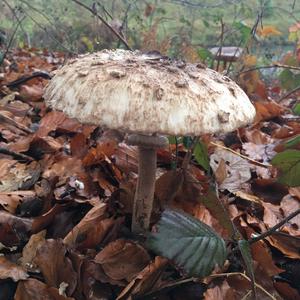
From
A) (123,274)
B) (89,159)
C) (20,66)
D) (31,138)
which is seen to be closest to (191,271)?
(123,274)

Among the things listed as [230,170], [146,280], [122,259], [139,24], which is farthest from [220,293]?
[139,24]

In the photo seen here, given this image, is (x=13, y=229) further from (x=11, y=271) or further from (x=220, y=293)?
(x=220, y=293)

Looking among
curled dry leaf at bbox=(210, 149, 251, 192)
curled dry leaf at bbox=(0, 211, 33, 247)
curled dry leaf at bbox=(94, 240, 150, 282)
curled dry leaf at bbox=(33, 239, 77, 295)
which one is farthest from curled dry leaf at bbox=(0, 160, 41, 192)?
curled dry leaf at bbox=(210, 149, 251, 192)

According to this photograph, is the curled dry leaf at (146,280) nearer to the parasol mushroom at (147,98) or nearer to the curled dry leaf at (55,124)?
the parasol mushroom at (147,98)

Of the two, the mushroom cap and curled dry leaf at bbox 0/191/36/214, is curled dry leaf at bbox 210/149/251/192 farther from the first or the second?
→ curled dry leaf at bbox 0/191/36/214

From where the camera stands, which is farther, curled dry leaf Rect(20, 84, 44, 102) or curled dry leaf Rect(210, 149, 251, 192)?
curled dry leaf Rect(20, 84, 44, 102)

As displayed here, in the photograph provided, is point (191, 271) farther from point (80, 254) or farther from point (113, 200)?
point (113, 200)

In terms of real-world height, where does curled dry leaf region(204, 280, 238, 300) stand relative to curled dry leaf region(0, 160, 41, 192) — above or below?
below

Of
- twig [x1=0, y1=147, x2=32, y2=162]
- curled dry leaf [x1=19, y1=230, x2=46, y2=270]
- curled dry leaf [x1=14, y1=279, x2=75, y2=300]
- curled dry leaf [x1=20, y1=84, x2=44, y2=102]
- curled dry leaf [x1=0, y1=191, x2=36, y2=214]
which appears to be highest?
curled dry leaf [x1=20, y1=84, x2=44, y2=102]
